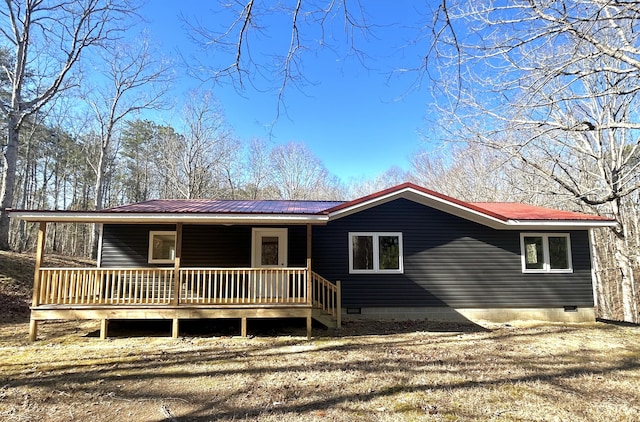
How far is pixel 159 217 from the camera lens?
8.04 metres

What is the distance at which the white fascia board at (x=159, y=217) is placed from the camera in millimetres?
7758

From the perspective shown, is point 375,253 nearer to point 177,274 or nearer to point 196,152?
point 177,274

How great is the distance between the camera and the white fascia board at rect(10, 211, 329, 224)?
7.76m

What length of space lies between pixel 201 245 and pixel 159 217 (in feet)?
7.70

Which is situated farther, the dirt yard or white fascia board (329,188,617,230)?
white fascia board (329,188,617,230)

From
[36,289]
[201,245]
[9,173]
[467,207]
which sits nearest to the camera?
[36,289]

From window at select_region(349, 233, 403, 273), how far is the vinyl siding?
1.46 m

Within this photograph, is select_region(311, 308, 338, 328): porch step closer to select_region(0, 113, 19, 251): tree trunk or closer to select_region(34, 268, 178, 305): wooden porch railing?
select_region(34, 268, 178, 305): wooden porch railing

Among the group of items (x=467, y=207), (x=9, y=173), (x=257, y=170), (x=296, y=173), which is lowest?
(x=467, y=207)

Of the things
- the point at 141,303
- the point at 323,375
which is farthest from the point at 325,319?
the point at 141,303

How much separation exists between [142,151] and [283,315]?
25.9 m

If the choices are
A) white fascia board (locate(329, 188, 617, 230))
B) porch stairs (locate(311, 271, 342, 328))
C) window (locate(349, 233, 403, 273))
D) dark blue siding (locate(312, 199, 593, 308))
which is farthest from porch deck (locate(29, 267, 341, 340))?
white fascia board (locate(329, 188, 617, 230))

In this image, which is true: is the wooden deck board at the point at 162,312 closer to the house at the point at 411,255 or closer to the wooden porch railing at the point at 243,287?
the wooden porch railing at the point at 243,287

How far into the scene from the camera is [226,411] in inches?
172
